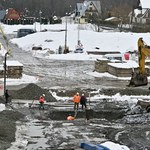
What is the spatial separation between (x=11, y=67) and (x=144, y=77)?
12.7 m

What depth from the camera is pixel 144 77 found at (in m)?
30.5

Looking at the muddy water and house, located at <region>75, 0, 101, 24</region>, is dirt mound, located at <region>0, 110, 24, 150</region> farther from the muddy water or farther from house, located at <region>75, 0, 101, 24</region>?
house, located at <region>75, 0, 101, 24</region>

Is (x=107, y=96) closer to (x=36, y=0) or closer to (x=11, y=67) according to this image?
(x=11, y=67)

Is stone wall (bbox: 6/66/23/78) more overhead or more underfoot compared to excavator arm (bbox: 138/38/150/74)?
more underfoot

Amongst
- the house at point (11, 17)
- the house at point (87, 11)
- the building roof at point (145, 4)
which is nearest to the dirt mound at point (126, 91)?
the building roof at point (145, 4)

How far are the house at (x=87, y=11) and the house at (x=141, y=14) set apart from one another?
9.86 m

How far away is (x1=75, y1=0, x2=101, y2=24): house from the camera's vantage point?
107875 millimetres

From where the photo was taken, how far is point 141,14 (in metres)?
98.9

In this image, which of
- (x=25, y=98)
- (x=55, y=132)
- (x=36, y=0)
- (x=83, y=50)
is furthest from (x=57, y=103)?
(x=36, y=0)

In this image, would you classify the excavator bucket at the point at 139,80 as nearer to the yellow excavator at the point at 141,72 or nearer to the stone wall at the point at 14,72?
the yellow excavator at the point at 141,72

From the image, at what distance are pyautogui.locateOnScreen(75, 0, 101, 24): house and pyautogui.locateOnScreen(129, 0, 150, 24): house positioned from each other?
388 inches

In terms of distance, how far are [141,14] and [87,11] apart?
22295 mm

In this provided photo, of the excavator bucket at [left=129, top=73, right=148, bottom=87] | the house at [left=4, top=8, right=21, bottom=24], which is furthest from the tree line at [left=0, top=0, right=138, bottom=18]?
the excavator bucket at [left=129, top=73, right=148, bottom=87]

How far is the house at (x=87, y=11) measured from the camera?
108 metres
